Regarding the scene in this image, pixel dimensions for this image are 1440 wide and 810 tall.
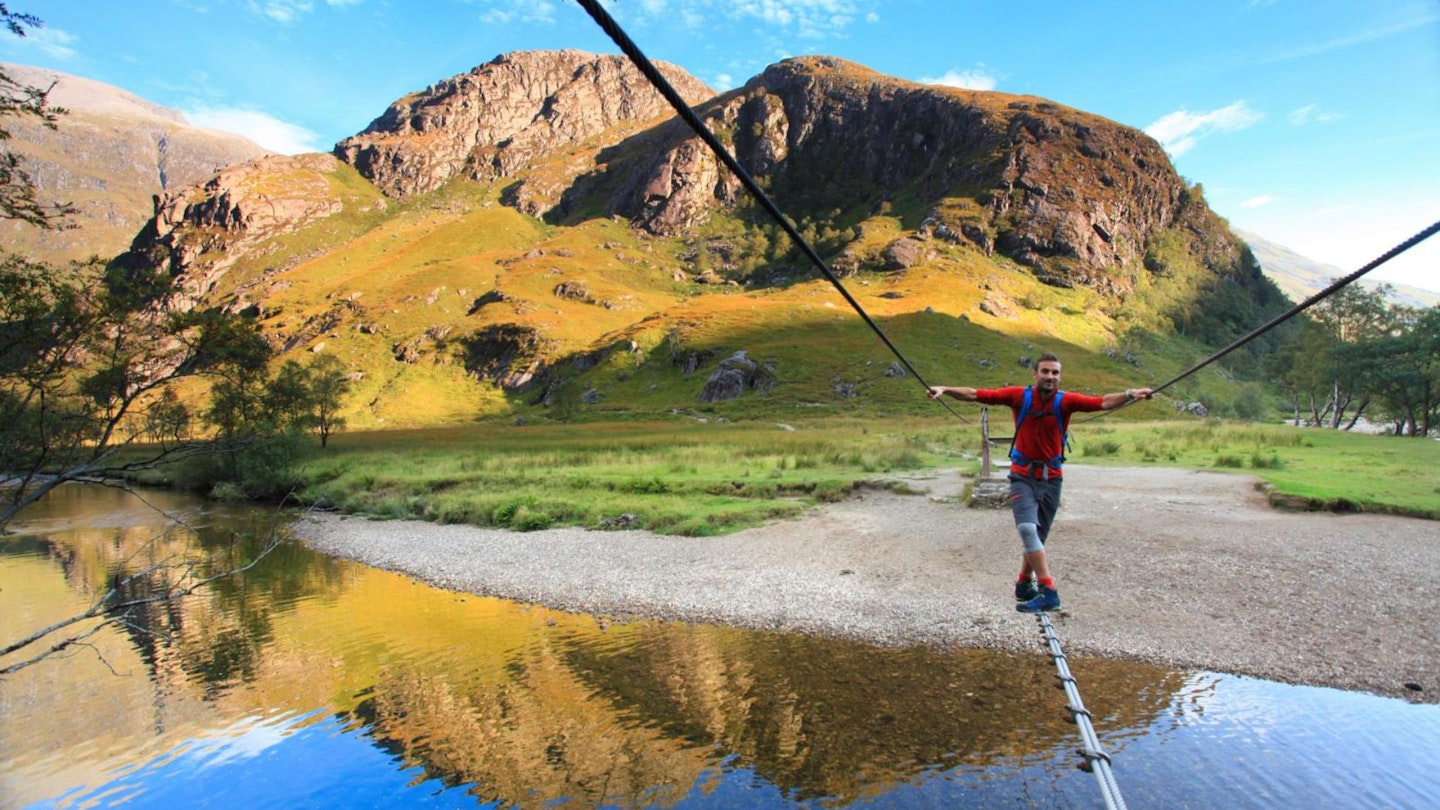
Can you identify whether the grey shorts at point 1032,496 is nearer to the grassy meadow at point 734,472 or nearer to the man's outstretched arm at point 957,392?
the man's outstretched arm at point 957,392

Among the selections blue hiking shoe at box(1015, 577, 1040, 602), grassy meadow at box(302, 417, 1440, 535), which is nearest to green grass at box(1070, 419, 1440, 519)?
grassy meadow at box(302, 417, 1440, 535)

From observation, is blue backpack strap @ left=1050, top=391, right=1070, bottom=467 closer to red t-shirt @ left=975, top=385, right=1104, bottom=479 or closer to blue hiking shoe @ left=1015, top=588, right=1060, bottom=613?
red t-shirt @ left=975, top=385, right=1104, bottom=479

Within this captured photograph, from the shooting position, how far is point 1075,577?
47.6 ft

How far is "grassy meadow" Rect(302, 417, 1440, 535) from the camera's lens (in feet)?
75.3

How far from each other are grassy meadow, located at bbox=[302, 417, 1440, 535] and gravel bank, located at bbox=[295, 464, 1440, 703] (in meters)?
1.76

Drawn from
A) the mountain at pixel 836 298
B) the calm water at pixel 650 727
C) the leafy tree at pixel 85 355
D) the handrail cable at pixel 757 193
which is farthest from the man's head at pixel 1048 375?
the mountain at pixel 836 298

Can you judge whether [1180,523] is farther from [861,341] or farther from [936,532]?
[861,341]

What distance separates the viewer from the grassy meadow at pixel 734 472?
22.9 meters

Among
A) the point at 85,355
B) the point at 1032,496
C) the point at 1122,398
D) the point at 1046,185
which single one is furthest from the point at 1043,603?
the point at 1046,185

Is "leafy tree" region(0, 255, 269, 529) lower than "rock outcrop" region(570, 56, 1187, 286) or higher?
lower

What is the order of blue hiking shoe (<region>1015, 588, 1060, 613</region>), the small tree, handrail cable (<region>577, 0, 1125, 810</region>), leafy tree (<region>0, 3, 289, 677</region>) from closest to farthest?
handrail cable (<region>577, 0, 1125, 810</region>)
leafy tree (<region>0, 3, 289, 677</region>)
blue hiking shoe (<region>1015, 588, 1060, 613</region>)
the small tree

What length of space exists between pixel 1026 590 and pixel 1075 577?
25.5 ft

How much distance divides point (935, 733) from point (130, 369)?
36.3ft

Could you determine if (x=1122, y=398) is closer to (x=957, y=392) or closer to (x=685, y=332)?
(x=957, y=392)
